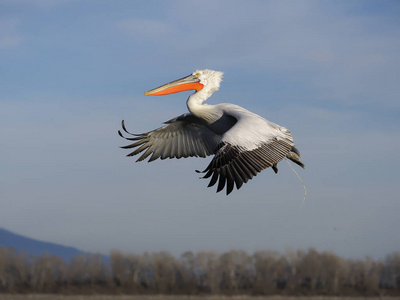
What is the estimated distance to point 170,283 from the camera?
4675 centimetres

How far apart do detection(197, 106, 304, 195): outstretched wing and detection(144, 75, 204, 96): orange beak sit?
184cm

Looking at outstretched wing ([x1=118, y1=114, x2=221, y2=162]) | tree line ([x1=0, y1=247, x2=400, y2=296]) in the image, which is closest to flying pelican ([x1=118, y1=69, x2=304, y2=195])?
outstretched wing ([x1=118, y1=114, x2=221, y2=162])

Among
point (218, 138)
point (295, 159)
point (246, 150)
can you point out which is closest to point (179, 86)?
point (218, 138)

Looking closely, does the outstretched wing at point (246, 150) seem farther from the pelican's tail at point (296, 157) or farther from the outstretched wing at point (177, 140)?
the outstretched wing at point (177, 140)

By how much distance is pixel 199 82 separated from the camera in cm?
1324

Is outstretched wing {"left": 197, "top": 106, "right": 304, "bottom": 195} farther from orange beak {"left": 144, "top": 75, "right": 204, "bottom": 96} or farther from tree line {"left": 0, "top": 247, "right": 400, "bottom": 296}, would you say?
tree line {"left": 0, "top": 247, "right": 400, "bottom": 296}

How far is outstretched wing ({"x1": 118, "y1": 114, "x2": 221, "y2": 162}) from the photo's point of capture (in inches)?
538

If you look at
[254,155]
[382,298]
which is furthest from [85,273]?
[254,155]

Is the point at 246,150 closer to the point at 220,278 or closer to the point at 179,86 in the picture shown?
the point at 179,86

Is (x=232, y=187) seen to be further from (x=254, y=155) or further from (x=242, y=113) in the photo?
(x=242, y=113)

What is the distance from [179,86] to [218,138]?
1575 millimetres

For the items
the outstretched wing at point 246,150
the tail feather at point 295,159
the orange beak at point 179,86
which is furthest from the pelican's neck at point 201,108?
the tail feather at point 295,159

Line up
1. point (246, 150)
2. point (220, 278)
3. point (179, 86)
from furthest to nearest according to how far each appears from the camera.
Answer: point (220, 278) < point (179, 86) < point (246, 150)

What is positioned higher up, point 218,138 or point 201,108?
point 201,108
